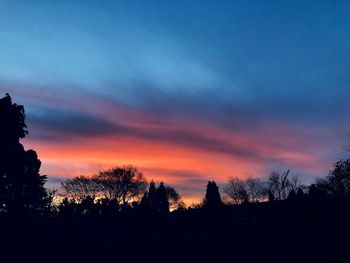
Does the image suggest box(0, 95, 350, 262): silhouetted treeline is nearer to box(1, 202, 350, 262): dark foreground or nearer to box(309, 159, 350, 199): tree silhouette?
box(1, 202, 350, 262): dark foreground

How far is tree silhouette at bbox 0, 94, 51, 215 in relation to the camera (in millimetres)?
30375

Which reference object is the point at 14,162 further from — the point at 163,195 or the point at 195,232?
the point at 163,195

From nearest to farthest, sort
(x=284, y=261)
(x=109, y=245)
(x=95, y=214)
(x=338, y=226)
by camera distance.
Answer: (x=284, y=261)
(x=338, y=226)
(x=109, y=245)
(x=95, y=214)

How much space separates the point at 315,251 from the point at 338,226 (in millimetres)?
1594

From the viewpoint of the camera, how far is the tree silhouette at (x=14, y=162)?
30375 millimetres

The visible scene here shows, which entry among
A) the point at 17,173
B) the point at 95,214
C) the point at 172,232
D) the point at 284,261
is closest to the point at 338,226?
the point at 284,261

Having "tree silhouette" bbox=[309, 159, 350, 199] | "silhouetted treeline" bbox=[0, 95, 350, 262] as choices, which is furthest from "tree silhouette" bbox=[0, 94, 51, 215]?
"tree silhouette" bbox=[309, 159, 350, 199]

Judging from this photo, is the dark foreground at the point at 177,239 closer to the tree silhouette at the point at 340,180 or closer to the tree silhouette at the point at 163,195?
the tree silhouette at the point at 340,180

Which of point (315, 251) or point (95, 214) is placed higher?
point (95, 214)

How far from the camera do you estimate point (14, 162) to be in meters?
31.3

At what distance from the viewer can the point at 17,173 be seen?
31703 millimetres

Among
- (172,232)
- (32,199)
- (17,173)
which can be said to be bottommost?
(172,232)

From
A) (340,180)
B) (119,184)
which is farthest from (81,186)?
(340,180)

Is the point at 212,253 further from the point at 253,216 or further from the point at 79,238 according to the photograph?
the point at 79,238
